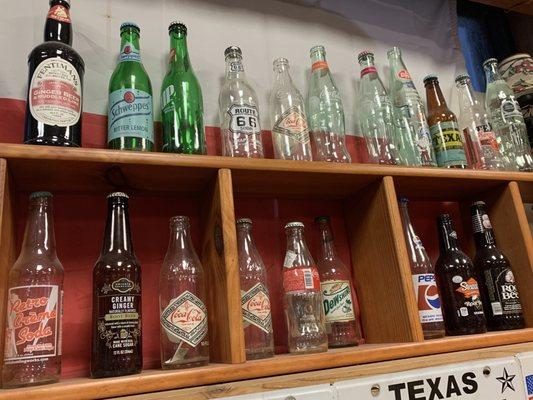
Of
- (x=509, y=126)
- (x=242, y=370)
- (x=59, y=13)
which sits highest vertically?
(x=59, y=13)

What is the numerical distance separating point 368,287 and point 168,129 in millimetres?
611

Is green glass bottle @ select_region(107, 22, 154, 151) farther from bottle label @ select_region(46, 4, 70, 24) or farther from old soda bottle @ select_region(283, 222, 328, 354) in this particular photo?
old soda bottle @ select_region(283, 222, 328, 354)

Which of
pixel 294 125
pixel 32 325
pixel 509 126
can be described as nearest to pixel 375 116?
pixel 294 125

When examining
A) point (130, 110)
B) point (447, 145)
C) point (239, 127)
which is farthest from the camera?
point (447, 145)

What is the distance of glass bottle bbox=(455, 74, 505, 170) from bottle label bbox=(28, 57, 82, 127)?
43.7 inches

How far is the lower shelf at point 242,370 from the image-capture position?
0.71m

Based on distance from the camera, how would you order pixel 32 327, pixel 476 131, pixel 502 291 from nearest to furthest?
pixel 32 327 → pixel 502 291 → pixel 476 131

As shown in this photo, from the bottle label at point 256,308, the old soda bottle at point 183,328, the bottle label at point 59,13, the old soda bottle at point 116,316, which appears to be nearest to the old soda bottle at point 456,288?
the bottle label at point 256,308

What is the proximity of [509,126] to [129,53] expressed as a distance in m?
1.15

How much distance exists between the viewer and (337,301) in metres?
1.08

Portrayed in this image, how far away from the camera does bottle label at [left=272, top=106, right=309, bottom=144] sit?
45.1 inches

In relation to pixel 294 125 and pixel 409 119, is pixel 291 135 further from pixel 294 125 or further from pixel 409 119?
pixel 409 119

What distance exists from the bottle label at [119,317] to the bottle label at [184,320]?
0.07 m

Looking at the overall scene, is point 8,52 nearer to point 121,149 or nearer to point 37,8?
point 37,8
